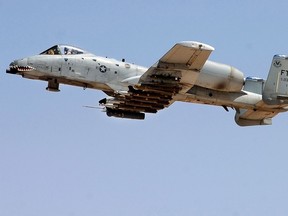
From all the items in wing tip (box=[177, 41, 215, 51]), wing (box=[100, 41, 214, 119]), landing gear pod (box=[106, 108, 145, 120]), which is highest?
wing tip (box=[177, 41, 215, 51])

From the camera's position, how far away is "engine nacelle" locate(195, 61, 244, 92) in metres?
50.8

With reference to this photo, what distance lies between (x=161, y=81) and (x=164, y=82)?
16cm

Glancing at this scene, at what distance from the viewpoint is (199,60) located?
49.0 meters

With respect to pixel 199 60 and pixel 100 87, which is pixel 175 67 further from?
pixel 100 87

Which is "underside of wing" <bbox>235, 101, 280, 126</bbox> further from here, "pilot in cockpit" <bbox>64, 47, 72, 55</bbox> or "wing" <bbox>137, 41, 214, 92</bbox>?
"pilot in cockpit" <bbox>64, 47, 72, 55</bbox>

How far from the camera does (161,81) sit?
50375 mm

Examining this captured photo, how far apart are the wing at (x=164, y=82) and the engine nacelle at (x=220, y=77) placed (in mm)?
841

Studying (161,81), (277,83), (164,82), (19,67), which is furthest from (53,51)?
(277,83)

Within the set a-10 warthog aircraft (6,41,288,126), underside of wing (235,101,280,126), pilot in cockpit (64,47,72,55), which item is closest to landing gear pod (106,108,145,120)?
a-10 warthog aircraft (6,41,288,126)

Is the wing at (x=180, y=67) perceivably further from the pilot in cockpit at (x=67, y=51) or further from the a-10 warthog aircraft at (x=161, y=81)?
the pilot in cockpit at (x=67, y=51)

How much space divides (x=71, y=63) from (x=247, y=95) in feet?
30.5

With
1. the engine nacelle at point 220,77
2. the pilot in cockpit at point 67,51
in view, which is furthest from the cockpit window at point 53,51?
the engine nacelle at point 220,77

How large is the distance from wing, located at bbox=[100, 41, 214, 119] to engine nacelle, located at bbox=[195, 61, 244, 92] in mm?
841

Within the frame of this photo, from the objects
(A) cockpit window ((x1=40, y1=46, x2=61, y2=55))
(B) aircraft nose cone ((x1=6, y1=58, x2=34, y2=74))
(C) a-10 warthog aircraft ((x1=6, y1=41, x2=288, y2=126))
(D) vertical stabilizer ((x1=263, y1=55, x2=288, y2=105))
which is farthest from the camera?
(D) vertical stabilizer ((x1=263, y1=55, x2=288, y2=105))
